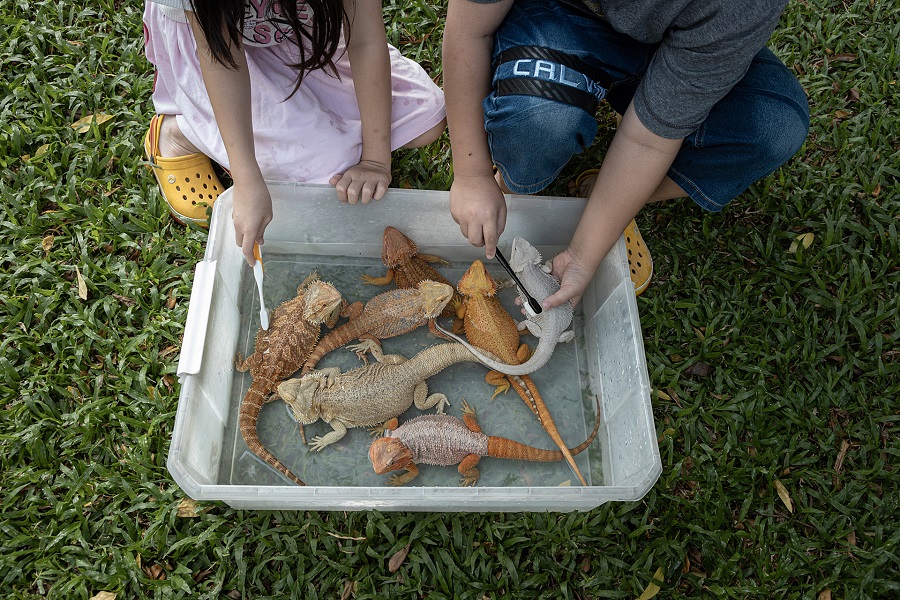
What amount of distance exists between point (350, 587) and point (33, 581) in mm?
1310

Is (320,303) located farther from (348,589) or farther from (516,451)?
(348,589)

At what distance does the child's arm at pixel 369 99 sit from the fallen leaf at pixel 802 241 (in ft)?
7.33

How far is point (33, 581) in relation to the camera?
277cm

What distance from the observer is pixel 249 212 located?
2.92 meters

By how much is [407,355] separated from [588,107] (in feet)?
4.83

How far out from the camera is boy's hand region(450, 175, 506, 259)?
9.99 feet

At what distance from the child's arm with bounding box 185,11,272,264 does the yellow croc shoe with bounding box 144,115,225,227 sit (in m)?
0.60

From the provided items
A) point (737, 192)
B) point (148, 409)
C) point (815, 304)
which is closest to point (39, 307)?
point (148, 409)

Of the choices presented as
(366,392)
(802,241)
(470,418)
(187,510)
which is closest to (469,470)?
(470,418)

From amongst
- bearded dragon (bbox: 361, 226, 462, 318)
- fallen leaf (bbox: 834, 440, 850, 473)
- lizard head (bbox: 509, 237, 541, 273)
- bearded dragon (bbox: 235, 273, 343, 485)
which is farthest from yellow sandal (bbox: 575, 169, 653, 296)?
bearded dragon (bbox: 235, 273, 343, 485)

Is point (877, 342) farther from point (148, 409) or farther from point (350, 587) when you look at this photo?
point (148, 409)

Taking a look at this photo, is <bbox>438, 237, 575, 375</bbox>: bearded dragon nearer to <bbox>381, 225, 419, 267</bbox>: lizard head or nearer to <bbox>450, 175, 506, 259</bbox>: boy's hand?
<bbox>450, 175, 506, 259</bbox>: boy's hand

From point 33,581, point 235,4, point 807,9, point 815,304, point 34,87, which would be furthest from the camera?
point 807,9

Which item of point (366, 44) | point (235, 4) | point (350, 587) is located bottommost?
point (350, 587)
